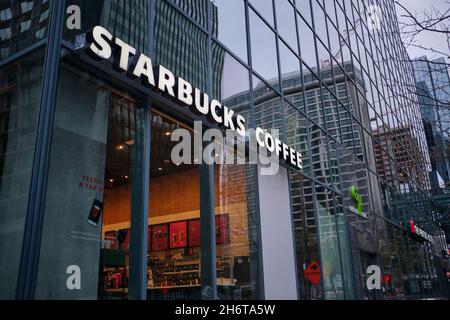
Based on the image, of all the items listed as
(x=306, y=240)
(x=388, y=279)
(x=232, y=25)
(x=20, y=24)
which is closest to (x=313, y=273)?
(x=306, y=240)

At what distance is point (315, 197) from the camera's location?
12094mm

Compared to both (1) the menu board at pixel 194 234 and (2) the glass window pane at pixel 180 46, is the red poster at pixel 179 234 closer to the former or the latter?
(1) the menu board at pixel 194 234

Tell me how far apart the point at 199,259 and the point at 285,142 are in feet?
15.7

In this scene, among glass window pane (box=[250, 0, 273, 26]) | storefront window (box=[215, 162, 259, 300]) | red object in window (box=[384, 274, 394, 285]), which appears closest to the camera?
storefront window (box=[215, 162, 259, 300])

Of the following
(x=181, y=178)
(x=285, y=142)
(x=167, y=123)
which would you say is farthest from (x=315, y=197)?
(x=167, y=123)

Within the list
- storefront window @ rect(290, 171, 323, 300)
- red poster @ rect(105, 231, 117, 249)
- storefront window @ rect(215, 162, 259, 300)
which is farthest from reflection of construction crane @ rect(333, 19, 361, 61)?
red poster @ rect(105, 231, 117, 249)

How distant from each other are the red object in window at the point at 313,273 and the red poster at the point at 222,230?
3.33 metres

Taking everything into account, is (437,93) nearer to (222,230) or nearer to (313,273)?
(313,273)

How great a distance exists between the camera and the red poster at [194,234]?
8039 millimetres

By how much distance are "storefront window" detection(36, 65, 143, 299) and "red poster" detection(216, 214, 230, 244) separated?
208cm

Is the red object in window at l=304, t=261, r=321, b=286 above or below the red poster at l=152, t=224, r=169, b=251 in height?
below

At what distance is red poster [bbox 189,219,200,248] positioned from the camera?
804 cm

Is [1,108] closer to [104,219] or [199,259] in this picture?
[104,219]

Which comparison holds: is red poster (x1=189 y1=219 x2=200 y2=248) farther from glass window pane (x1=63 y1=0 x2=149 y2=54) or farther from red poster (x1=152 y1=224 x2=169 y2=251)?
glass window pane (x1=63 y1=0 x2=149 y2=54)
